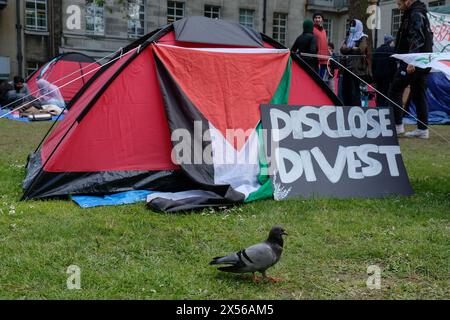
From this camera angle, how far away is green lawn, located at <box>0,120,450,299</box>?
266cm

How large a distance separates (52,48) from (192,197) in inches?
809

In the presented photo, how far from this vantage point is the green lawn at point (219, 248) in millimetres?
2664

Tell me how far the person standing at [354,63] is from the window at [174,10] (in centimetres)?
1747

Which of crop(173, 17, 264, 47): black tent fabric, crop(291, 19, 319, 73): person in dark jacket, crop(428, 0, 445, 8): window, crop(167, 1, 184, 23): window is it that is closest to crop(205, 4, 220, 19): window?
crop(167, 1, 184, 23): window

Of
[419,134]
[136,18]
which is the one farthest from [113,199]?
[136,18]

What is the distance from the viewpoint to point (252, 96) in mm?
4969

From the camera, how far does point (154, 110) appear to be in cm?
480

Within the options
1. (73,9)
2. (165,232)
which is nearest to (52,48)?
(73,9)

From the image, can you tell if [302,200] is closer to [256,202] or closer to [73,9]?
[256,202]

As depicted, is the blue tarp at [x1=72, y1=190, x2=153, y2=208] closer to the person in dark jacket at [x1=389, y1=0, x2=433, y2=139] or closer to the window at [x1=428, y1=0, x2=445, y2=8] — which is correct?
the person in dark jacket at [x1=389, y1=0, x2=433, y2=139]

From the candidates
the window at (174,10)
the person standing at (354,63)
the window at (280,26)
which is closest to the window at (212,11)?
the window at (174,10)

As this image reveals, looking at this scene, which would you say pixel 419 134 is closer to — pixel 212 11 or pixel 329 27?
pixel 212 11

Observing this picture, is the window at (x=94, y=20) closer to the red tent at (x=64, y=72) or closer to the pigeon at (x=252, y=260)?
the red tent at (x=64, y=72)
